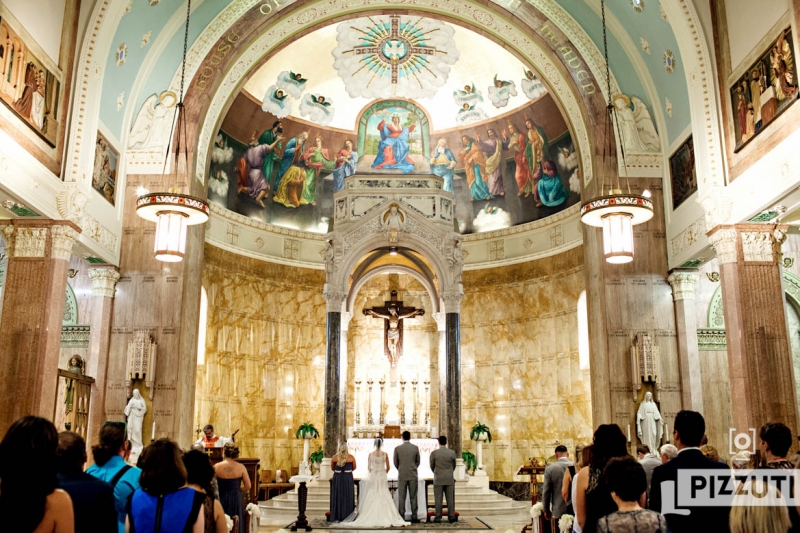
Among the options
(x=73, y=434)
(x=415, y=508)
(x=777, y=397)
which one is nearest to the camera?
(x=73, y=434)

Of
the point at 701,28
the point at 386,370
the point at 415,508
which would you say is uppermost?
the point at 701,28

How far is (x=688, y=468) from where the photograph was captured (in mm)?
4164

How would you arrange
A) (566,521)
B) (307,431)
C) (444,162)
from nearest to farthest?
(566,521), (307,431), (444,162)

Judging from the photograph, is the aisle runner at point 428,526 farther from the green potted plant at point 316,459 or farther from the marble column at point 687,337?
the green potted plant at point 316,459

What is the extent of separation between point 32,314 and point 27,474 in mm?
10005

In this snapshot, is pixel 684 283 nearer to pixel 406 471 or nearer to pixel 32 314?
pixel 406 471

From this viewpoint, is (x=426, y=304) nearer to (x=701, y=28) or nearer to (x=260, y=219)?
(x=260, y=219)

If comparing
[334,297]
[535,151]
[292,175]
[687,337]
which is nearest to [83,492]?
[334,297]

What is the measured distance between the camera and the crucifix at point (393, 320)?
21.5 meters

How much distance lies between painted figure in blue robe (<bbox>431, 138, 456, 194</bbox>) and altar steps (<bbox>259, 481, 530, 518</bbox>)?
1077 cm

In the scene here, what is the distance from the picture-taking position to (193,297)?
1600 cm

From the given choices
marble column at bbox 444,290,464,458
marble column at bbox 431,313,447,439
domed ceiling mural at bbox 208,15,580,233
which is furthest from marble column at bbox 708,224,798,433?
domed ceiling mural at bbox 208,15,580,233

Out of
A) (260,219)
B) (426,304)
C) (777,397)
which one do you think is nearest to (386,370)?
(426,304)

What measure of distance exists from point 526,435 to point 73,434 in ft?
60.5
